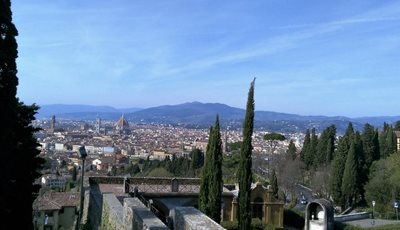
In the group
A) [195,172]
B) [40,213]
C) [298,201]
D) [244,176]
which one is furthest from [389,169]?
[40,213]

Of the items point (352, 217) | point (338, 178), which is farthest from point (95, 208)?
point (338, 178)

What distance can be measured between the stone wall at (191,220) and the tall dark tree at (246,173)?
30.9 feet

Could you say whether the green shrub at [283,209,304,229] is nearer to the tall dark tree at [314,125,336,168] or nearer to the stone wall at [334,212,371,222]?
the stone wall at [334,212,371,222]

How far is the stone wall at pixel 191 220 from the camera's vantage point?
21.3 ft

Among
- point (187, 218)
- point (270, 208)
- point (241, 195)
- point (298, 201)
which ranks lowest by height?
point (298, 201)

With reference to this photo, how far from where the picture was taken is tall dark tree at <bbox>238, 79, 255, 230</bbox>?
17.0 meters

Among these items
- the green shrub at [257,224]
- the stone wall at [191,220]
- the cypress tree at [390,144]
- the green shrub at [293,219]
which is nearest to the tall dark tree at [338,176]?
the cypress tree at [390,144]

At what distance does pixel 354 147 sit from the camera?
Result: 39.2m

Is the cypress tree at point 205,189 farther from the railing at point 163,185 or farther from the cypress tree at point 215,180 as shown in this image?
the railing at point 163,185

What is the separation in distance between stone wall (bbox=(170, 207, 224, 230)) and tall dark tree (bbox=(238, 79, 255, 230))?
30.9ft

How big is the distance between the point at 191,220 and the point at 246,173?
35.6 ft

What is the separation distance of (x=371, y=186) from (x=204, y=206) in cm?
2466

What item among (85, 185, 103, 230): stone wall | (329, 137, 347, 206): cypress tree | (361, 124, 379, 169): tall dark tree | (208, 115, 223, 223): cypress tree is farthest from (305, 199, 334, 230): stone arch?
(361, 124, 379, 169): tall dark tree

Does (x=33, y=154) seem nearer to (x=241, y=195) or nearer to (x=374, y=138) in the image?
A: (x=241, y=195)
